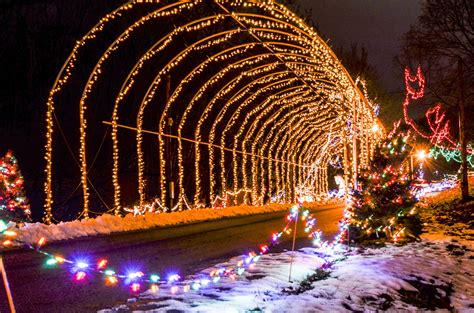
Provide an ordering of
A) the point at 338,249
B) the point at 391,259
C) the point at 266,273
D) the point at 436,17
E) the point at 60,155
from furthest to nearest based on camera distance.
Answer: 1. the point at 436,17
2. the point at 60,155
3. the point at 338,249
4. the point at 391,259
5. the point at 266,273

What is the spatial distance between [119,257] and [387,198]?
602cm

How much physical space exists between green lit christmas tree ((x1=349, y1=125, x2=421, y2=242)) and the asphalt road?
1.53 meters

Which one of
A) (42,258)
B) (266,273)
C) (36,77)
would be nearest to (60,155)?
(36,77)

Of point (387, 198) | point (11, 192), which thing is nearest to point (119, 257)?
point (11, 192)

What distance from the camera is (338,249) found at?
448 inches

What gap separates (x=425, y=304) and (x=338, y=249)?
4157 mm

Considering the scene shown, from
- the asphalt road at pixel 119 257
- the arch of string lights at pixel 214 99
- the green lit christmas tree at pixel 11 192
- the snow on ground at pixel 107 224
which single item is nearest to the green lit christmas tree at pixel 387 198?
the asphalt road at pixel 119 257

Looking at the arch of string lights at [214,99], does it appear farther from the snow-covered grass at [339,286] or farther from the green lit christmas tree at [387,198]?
the snow-covered grass at [339,286]

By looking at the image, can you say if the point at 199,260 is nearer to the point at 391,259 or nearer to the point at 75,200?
the point at 391,259

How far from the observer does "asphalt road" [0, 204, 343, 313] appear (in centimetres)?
668

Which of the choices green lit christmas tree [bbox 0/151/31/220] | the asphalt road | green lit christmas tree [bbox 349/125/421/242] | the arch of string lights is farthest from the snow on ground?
green lit christmas tree [bbox 349/125/421/242]

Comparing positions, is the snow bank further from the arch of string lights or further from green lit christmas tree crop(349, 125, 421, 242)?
the arch of string lights

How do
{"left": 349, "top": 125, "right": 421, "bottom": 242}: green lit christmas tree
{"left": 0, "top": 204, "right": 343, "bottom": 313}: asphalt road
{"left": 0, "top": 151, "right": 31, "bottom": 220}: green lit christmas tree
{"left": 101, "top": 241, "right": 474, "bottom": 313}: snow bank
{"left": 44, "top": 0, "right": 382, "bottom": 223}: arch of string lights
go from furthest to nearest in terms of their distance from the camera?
{"left": 44, "top": 0, "right": 382, "bottom": 223}: arch of string lights < {"left": 0, "top": 151, "right": 31, "bottom": 220}: green lit christmas tree < {"left": 349, "top": 125, "right": 421, "bottom": 242}: green lit christmas tree < {"left": 0, "top": 204, "right": 343, "bottom": 313}: asphalt road < {"left": 101, "top": 241, "right": 474, "bottom": 313}: snow bank

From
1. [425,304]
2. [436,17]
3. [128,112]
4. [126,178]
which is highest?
[436,17]
